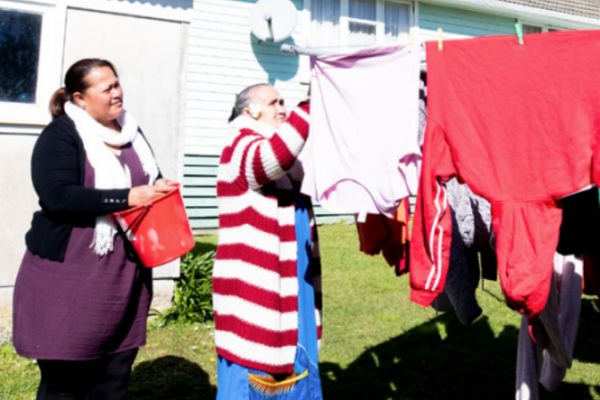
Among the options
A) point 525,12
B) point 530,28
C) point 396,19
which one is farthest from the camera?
point 530,28

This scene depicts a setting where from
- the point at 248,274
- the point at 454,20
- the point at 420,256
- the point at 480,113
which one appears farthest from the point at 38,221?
the point at 454,20

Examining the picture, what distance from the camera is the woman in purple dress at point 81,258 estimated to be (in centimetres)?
255

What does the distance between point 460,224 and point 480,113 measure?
2.61 ft

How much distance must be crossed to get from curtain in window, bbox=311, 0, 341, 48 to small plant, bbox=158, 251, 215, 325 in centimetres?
663

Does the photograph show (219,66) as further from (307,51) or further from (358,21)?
(307,51)

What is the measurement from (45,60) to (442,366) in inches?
180

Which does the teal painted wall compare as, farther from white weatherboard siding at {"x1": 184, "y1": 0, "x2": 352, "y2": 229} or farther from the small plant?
the small plant

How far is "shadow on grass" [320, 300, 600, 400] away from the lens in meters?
4.46

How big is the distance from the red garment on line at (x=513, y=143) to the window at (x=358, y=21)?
9341 mm

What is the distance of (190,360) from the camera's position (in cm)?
505

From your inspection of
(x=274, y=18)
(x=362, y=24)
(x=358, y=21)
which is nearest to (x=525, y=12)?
(x=362, y=24)

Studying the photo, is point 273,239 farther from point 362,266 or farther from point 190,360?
point 362,266

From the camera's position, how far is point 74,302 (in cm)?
258

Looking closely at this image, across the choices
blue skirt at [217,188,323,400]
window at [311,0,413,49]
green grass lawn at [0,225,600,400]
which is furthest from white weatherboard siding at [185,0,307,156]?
blue skirt at [217,188,323,400]
